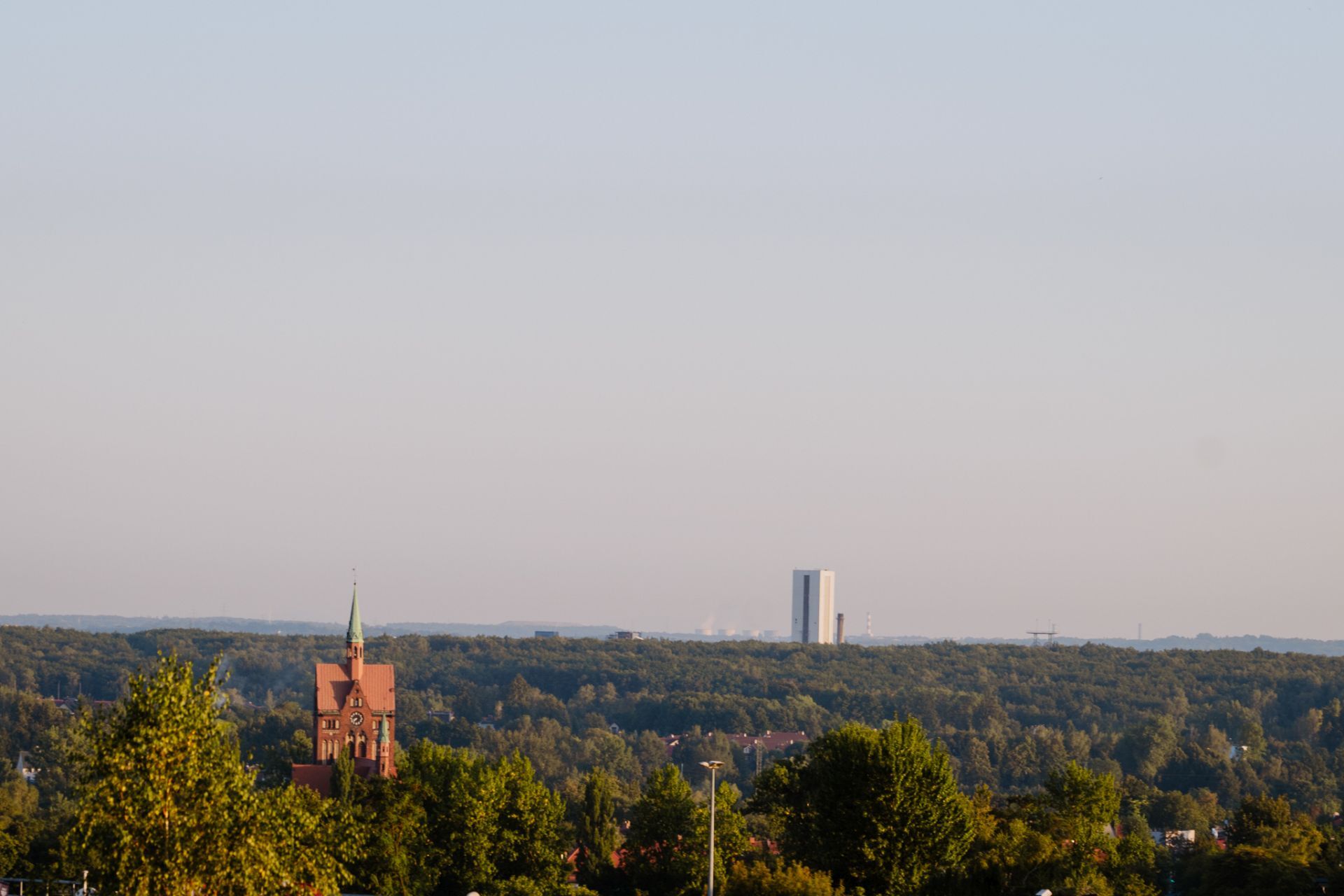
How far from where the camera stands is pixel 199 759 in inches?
1457

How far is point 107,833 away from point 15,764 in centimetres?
16754

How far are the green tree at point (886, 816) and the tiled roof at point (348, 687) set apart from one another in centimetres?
6385

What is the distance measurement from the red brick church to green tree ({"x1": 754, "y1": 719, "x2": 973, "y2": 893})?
59.3 metres

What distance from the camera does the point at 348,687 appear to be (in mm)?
135750

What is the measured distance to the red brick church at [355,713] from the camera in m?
131

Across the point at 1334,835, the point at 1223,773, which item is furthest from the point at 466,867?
the point at 1223,773

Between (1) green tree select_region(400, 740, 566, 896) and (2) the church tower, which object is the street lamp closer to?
(1) green tree select_region(400, 740, 566, 896)

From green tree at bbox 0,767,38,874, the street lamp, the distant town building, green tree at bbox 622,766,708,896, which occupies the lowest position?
the distant town building

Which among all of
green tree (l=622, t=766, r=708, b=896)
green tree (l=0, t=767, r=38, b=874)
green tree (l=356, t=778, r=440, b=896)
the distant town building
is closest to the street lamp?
green tree (l=622, t=766, r=708, b=896)

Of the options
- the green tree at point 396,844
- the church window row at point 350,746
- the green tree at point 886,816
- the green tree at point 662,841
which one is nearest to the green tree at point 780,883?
the green tree at point 886,816

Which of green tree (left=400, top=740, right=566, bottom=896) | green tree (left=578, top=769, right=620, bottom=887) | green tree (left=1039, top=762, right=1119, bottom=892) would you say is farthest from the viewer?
green tree (left=578, top=769, right=620, bottom=887)

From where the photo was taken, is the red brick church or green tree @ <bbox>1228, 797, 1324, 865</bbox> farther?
the red brick church

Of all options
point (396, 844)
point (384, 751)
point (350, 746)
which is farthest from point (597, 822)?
point (350, 746)

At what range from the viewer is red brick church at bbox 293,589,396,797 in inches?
5172
